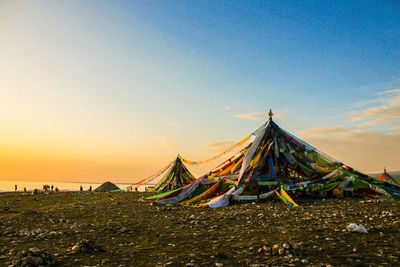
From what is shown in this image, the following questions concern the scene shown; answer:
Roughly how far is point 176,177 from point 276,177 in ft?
58.0

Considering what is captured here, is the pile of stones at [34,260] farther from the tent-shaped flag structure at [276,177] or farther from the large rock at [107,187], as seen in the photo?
the large rock at [107,187]

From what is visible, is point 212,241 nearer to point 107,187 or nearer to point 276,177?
point 276,177

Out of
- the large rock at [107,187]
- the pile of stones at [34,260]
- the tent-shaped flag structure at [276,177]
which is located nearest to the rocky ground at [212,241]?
the pile of stones at [34,260]

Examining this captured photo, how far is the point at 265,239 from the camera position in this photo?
327 inches

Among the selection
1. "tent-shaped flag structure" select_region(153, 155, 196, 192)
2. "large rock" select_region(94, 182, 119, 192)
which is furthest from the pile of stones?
"large rock" select_region(94, 182, 119, 192)

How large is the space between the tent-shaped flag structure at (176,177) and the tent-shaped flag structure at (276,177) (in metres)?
11.2

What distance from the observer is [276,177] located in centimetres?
2003

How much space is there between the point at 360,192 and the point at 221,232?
15.4 metres

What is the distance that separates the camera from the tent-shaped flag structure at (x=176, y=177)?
34.6 metres

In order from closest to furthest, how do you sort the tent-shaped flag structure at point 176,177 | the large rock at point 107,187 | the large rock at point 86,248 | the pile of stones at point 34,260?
the pile of stones at point 34,260, the large rock at point 86,248, the tent-shaped flag structure at point 176,177, the large rock at point 107,187

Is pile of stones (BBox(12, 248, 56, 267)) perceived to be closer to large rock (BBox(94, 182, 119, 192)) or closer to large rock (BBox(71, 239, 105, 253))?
large rock (BBox(71, 239, 105, 253))

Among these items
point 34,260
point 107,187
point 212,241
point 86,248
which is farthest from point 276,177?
point 107,187

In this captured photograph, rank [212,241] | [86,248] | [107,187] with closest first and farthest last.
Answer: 1. [86,248]
2. [212,241]
3. [107,187]

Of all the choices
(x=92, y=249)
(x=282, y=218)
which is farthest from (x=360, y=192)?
(x=92, y=249)
